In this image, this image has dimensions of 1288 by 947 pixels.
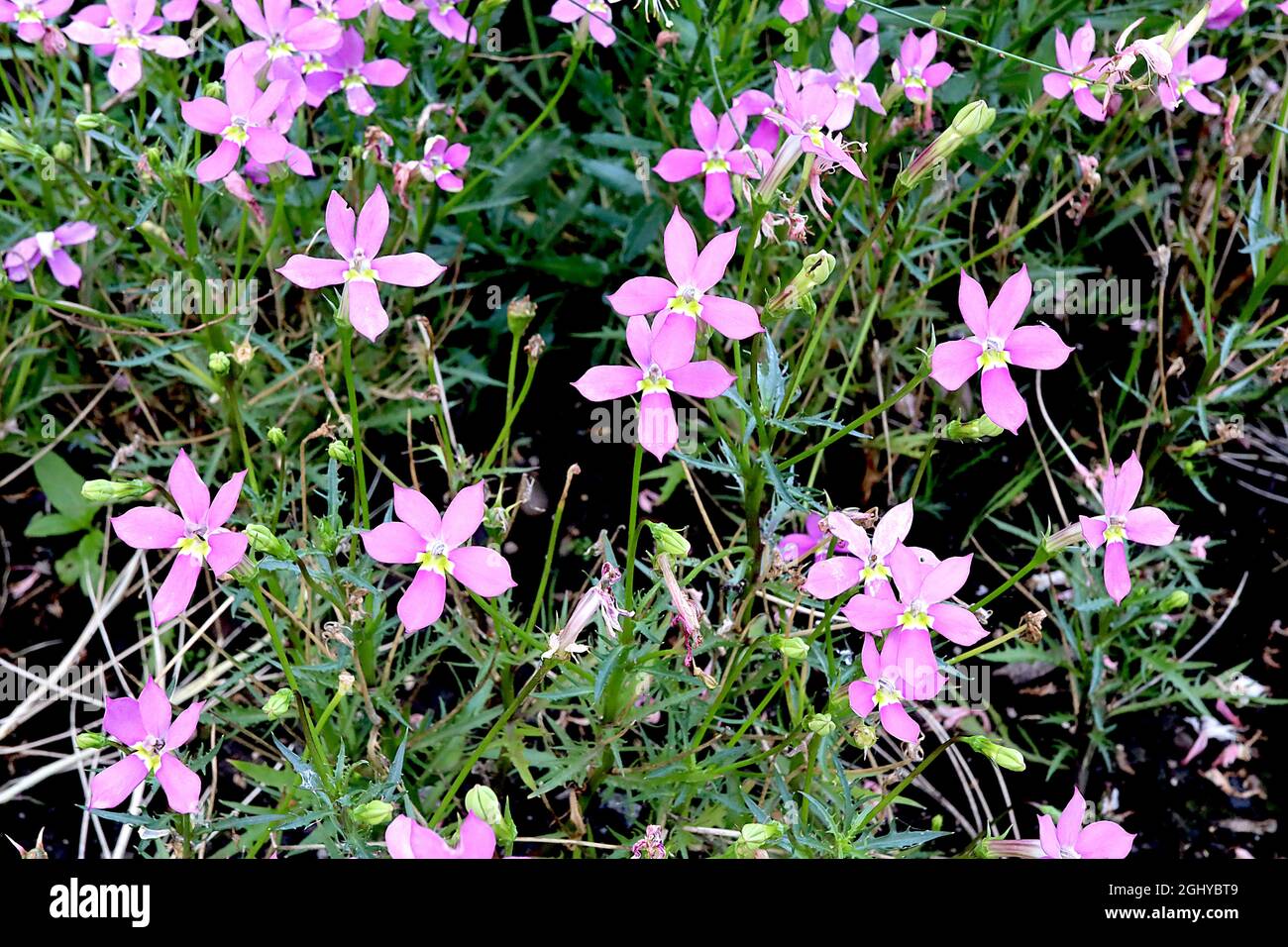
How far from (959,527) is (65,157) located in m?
2.13

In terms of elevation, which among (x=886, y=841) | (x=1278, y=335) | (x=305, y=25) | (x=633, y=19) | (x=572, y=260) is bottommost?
(x=886, y=841)

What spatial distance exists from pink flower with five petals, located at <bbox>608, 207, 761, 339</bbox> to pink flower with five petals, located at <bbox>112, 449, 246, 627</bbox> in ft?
2.15

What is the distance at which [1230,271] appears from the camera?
3.20m

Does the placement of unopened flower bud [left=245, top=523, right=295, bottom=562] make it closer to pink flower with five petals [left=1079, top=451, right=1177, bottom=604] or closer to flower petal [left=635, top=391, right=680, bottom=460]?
flower petal [left=635, top=391, right=680, bottom=460]

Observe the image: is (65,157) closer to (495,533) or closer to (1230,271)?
(495,533)

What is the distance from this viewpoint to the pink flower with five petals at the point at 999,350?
1.78 m

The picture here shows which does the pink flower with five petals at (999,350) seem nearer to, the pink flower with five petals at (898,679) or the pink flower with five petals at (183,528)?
the pink flower with five petals at (898,679)

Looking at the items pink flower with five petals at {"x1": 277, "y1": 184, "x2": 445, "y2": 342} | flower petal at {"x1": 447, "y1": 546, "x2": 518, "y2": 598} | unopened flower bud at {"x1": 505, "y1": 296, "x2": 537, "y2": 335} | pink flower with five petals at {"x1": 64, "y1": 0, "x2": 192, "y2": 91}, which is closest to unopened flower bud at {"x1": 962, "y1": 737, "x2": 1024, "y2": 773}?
flower petal at {"x1": 447, "y1": 546, "x2": 518, "y2": 598}

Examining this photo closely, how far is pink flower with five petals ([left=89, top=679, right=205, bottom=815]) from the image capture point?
1748mm

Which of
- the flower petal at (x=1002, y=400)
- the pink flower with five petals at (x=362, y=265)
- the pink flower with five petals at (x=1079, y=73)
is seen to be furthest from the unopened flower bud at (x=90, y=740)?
the pink flower with five petals at (x=1079, y=73)

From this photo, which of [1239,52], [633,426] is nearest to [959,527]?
[633,426]

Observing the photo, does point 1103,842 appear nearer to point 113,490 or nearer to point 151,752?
point 151,752

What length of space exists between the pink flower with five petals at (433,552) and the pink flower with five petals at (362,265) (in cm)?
31

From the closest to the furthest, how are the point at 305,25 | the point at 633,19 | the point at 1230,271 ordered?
the point at 305,25
the point at 633,19
the point at 1230,271
